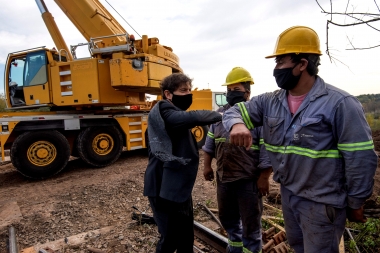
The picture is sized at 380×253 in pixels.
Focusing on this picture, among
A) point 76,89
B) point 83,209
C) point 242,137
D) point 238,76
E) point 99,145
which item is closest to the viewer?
point 242,137

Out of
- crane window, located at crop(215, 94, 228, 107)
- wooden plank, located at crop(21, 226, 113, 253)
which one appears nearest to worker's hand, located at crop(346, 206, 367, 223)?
wooden plank, located at crop(21, 226, 113, 253)

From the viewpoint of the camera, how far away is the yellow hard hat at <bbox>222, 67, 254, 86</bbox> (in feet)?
8.95

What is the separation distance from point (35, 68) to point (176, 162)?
619cm

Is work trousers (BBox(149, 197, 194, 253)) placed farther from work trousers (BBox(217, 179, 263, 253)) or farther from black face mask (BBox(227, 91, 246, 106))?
black face mask (BBox(227, 91, 246, 106))

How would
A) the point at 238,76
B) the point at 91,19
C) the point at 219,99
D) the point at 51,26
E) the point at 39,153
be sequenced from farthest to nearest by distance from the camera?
the point at 219,99
the point at 51,26
the point at 91,19
the point at 39,153
the point at 238,76

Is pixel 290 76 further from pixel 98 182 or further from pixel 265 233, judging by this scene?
pixel 98 182

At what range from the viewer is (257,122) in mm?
1950

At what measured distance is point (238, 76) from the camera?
9.01 ft

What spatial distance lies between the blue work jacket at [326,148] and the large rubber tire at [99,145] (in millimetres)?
5982

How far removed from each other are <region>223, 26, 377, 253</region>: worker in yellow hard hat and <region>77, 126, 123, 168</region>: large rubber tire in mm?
5942

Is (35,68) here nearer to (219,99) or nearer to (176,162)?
(176,162)

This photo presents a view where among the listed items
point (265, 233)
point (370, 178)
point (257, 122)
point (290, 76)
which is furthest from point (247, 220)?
point (290, 76)

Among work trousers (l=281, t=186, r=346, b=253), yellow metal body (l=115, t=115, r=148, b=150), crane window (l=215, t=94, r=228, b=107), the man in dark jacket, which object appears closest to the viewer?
work trousers (l=281, t=186, r=346, b=253)

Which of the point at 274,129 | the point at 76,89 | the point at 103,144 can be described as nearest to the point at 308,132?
the point at 274,129
